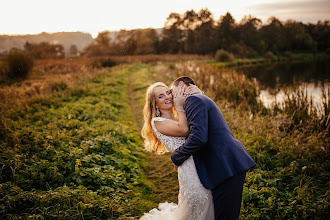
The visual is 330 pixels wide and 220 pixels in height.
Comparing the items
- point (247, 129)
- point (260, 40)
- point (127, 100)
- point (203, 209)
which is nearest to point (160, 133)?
point (203, 209)

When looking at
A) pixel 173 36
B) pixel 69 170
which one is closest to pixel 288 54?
pixel 173 36

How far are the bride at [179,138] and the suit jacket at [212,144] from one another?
0.65ft

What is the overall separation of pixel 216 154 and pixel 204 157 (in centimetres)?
18

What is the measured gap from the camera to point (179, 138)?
102 inches

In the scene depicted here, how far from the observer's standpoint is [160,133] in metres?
2.71

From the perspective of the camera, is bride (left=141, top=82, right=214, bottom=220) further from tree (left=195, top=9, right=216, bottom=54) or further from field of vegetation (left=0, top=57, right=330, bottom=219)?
tree (left=195, top=9, right=216, bottom=54)

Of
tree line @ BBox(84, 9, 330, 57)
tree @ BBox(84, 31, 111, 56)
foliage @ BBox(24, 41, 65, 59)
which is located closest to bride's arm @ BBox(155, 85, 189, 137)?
tree @ BBox(84, 31, 111, 56)

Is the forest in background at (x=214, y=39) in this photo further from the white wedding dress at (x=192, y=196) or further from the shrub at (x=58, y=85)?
the white wedding dress at (x=192, y=196)

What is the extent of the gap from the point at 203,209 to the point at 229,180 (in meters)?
0.53

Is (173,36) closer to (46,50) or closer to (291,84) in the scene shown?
(46,50)

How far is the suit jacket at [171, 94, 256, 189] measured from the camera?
200 cm

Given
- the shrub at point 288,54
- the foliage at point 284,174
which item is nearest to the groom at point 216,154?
the foliage at point 284,174

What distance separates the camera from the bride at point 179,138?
231cm

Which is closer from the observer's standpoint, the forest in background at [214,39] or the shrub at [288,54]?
the forest in background at [214,39]
